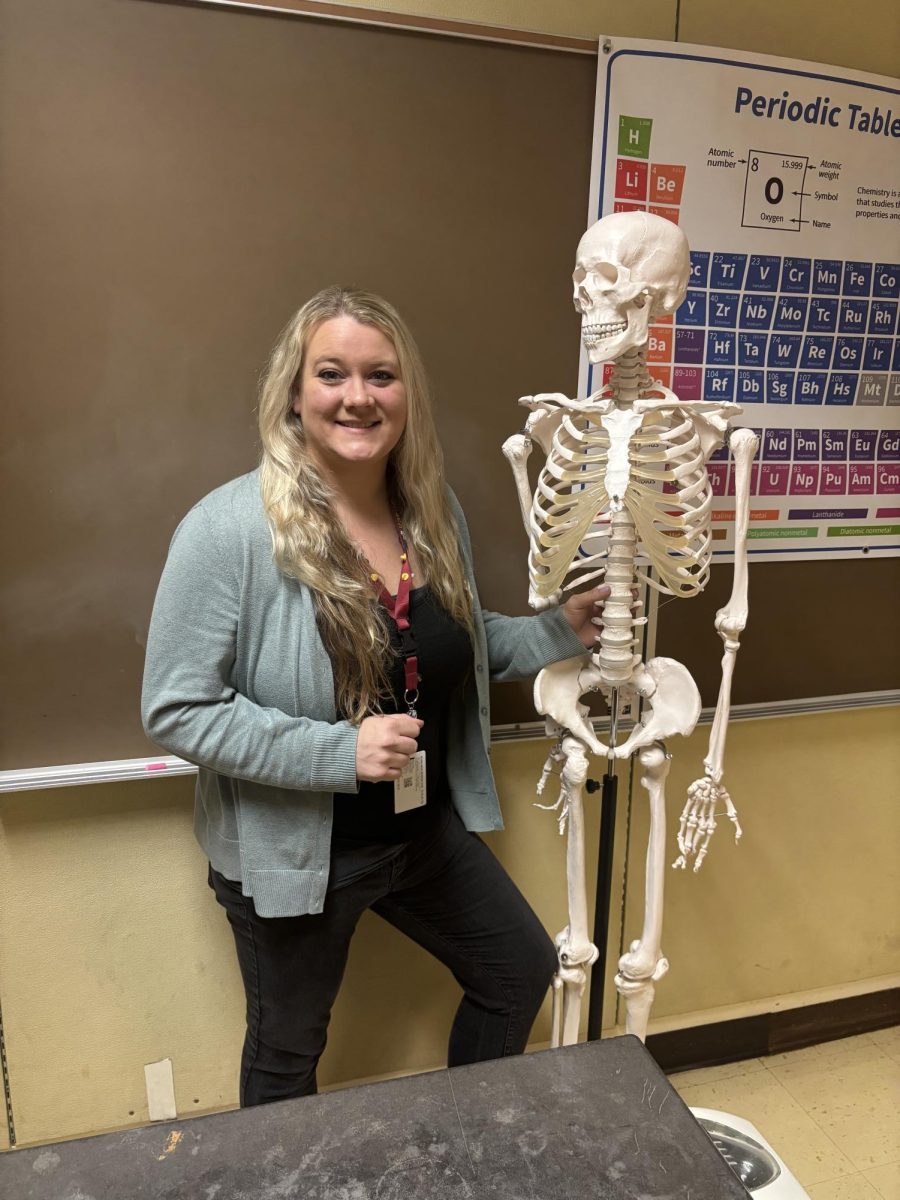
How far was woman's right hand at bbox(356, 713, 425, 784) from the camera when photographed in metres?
1.34

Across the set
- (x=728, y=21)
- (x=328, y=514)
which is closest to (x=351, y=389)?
(x=328, y=514)

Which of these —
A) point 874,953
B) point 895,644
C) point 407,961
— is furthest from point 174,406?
point 874,953

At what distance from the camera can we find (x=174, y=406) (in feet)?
5.19

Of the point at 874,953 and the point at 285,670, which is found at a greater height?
the point at 285,670

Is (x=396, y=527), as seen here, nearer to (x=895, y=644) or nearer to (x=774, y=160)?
(x=774, y=160)

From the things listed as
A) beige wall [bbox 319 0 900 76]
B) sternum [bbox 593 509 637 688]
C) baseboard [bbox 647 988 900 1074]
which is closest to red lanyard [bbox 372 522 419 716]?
sternum [bbox 593 509 637 688]

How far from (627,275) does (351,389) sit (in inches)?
17.7

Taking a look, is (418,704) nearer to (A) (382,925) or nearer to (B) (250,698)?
(B) (250,698)

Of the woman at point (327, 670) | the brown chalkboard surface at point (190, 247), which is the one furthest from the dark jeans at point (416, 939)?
the brown chalkboard surface at point (190, 247)

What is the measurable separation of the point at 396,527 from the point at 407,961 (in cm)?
104

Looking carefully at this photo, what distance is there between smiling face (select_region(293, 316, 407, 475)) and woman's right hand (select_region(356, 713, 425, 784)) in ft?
1.37

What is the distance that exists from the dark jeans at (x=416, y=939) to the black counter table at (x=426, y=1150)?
0.35m

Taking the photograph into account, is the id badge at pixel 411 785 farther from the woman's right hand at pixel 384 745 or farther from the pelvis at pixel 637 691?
the pelvis at pixel 637 691

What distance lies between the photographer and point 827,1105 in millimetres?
2064
